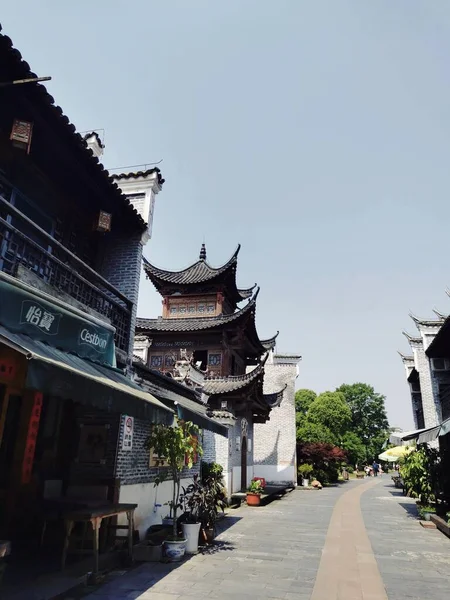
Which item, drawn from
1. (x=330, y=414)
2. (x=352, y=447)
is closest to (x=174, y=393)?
(x=330, y=414)

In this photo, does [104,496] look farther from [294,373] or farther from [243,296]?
[294,373]

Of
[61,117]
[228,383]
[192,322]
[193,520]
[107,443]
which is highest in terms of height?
[192,322]

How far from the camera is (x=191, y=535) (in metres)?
7.19

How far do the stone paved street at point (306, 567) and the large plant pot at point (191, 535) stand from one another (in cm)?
25

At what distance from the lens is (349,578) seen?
596 centimetres

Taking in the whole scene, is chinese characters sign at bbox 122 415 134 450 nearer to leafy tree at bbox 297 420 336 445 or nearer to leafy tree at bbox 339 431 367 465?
leafy tree at bbox 297 420 336 445

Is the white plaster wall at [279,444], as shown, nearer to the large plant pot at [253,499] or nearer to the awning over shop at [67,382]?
the large plant pot at [253,499]

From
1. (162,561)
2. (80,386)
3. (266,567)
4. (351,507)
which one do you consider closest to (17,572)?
(162,561)

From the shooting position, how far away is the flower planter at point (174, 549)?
654 centimetres

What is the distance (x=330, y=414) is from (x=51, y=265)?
Result: 35.6m

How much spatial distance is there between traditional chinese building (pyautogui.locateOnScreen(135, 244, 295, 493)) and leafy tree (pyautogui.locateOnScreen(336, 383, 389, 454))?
109ft

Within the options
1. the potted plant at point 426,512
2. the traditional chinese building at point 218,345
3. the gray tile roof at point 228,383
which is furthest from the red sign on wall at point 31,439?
the potted plant at point 426,512

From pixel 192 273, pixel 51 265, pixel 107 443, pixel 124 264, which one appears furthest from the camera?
pixel 192 273

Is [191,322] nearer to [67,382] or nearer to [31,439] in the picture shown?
[31,439]
